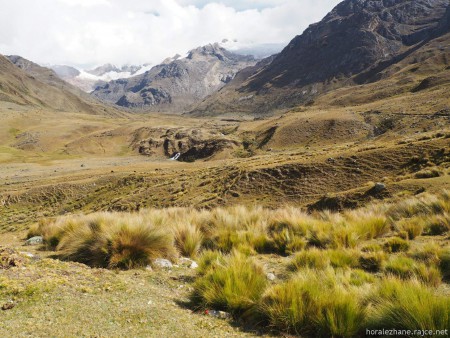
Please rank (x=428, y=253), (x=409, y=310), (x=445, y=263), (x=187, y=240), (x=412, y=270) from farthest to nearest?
(x=187, y=240), (x=428, y=253), (x=445, y=263), (x=412, y=270), (x=409, y=310)

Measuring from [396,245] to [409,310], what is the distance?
151 inches

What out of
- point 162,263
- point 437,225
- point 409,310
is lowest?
point 437,225

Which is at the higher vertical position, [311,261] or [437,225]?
[311,261]

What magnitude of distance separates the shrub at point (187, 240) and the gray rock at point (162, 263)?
3.12ft

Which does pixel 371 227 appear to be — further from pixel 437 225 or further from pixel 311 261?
pixel 311 261

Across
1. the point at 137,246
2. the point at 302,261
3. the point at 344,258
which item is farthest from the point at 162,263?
the point at 344,258

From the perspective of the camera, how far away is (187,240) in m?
8.23

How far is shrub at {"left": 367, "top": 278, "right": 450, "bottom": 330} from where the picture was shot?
361 centimetres

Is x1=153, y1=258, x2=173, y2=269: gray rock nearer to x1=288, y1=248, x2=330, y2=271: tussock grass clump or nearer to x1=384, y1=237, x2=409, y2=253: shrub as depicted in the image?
x1=288, y1=248, x2=330, y2=271: tussock grass clump

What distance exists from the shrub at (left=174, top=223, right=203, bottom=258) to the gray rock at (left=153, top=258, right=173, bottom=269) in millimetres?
952

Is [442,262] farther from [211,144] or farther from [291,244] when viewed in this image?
[211,144]

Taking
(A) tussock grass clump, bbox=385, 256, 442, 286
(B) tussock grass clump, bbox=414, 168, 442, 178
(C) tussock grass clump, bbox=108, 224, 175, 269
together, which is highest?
(C) tussock grass clump, bbox=108, 224, 175, 269

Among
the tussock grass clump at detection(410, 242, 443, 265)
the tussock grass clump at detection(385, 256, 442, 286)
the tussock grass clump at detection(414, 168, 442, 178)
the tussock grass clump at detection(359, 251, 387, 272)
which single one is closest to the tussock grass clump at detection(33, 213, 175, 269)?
the tussock grass clump at detection(359, 251, 387, 272)

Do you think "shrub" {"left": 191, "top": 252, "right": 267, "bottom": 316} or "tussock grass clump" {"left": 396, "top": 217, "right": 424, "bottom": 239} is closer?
"shrub" {"left": 191, "top": 252, "right": 267, "bottom": 316}
